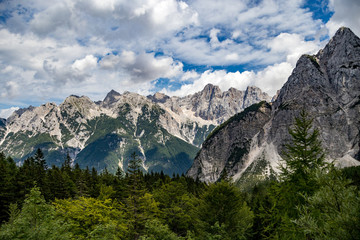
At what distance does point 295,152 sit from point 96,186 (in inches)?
2204

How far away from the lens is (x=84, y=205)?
33688mm

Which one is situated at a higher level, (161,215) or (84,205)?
(84,205)

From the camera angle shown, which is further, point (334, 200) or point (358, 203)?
point (334, 200)

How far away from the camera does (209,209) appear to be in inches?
1422

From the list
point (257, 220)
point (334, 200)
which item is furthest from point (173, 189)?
point (334, 200)

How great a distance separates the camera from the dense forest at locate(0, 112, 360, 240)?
10250mm

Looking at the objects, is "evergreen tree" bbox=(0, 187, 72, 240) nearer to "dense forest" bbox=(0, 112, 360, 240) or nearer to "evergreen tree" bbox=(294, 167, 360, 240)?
"dense forest" bbox=(0, 112, 360, 240)

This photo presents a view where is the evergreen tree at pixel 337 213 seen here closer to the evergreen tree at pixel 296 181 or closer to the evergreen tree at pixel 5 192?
the evergreen tree at pixel 296 181

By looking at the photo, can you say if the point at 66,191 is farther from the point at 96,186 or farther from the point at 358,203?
the point at 358,203

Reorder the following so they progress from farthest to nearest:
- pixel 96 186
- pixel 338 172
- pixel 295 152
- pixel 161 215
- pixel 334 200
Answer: pixel 96 186 → pixel 161 215 → pixel 295 152 → pixel 338 172 → pixel 334 200

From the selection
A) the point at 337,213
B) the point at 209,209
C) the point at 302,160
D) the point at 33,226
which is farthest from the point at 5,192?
the point at 337,213

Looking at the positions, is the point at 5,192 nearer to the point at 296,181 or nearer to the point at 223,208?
the point at 223,208

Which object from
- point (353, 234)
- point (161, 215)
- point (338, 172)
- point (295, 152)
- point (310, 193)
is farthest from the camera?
point (161, 215)

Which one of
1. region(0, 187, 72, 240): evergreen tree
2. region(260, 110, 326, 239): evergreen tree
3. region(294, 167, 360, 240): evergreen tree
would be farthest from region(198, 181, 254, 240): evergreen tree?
region(294, 167, 360, 240): evergreen tree
